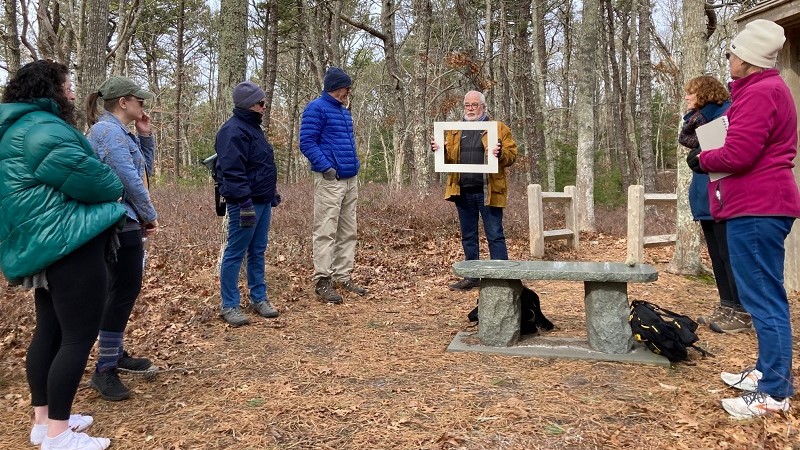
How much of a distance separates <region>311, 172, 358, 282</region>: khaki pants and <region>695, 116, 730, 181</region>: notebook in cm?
360

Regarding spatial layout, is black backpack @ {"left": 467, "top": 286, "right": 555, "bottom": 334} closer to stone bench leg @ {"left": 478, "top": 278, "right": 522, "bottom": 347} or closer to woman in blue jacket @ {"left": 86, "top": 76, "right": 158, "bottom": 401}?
stone bench leg @ {"left": 478, "top": 278, "right": 522, "bottom": 347}

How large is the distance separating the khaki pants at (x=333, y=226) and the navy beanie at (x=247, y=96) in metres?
1.19

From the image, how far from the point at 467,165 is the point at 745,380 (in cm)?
353

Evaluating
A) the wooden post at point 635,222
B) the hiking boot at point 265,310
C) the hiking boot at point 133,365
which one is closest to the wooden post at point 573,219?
the wooden post at point 635,222

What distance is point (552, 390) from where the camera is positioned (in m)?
3.59

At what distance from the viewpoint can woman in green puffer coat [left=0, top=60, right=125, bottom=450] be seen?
274cm

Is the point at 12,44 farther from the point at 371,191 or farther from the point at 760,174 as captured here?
the point at 760,174

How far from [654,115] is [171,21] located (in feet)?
86.6

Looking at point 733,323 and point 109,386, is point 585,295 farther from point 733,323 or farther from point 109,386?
point 109,386

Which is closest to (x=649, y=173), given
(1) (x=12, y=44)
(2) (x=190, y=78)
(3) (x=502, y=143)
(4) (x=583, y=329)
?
(3) (x=502, y=143)

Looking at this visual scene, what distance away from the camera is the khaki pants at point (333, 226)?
603cm

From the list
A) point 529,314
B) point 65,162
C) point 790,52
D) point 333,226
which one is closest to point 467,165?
point 333,226

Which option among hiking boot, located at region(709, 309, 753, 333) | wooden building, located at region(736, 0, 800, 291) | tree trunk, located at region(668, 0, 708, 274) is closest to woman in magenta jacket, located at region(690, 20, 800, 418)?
hiking boot, located at region(709, 309, 753, 333)

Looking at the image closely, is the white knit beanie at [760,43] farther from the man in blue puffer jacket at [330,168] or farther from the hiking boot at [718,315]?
the man in blue puffer jacket at [330,168]
